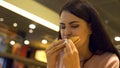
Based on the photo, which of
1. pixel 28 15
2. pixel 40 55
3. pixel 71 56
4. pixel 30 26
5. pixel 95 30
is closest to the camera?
pixel 71 56

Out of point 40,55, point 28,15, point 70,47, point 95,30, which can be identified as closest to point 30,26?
point 28,15

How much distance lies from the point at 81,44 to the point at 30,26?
385 centimetres

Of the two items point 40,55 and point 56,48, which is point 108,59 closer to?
point 56,48

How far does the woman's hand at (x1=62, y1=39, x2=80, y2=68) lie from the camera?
3.72ft

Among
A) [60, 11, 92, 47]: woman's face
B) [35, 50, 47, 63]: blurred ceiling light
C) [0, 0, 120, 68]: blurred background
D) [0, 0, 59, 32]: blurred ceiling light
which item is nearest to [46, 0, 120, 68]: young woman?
[60, 11, 92, 47]: woman's face

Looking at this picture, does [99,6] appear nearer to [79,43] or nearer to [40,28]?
[40,28]

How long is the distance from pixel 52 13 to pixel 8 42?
989 millimetres

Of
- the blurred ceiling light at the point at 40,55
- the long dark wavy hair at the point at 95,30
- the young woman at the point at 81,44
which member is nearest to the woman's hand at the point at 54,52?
the young woman at the point at 81,44

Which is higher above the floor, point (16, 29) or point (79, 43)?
point (16, 29)

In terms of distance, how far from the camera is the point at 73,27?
1.17 m

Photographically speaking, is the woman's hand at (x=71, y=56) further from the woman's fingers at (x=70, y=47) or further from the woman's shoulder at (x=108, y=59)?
the woman's shoulder at (x=108, y=59)

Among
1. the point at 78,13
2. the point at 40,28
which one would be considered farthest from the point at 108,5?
the point at 78,13

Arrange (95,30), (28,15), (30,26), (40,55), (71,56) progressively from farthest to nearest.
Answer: (40,55), (30,26), (28,15), (95,30), (71,56)

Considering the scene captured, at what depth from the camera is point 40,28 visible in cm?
506
